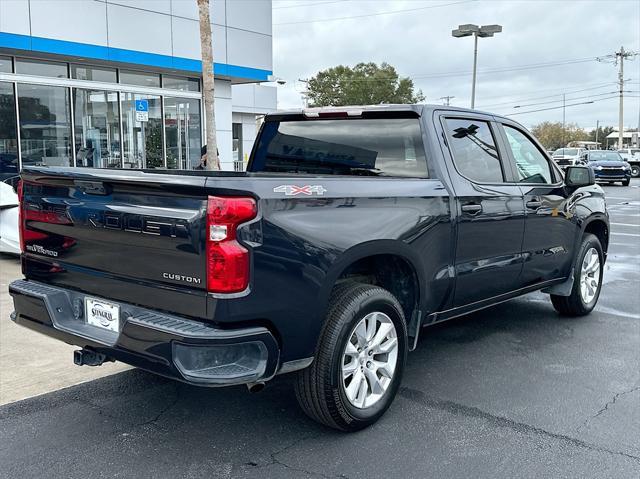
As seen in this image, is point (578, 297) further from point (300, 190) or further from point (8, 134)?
point (8, 134)

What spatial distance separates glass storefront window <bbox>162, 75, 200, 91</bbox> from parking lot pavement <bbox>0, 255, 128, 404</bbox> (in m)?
12.3

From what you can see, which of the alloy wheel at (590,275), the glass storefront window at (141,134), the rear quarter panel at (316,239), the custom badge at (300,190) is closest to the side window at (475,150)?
the rear quarter panel at (316,239)

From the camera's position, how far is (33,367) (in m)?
4.88

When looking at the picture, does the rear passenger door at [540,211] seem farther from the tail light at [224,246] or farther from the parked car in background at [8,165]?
the parked car in background at [8,165]

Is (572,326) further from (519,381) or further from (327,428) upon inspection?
(327,428)

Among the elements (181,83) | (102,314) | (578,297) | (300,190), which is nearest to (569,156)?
(181,83)

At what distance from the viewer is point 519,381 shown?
15.4ft

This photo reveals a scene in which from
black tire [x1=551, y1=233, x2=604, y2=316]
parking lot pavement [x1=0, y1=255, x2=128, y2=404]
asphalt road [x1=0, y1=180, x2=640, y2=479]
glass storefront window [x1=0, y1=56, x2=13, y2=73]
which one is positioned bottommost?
asphalt road [x1=0, y1=180, x2=640, y2=479]

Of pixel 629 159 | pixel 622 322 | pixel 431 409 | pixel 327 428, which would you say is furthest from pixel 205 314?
pixel 629 159

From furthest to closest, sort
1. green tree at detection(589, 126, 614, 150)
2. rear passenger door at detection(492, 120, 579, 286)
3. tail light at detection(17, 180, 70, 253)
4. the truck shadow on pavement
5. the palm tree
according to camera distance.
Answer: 1. green tree at detection(589, 126, 614, 150)
2. the palm tree
3. rear passenger door at detection(492, 120, 579, 286)
4. tail light at detection(17, 180, 70, 253)
5. the truck shadow on pavement

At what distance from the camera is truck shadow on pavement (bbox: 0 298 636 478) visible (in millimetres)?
3404

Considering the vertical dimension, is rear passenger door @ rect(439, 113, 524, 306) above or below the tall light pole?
below

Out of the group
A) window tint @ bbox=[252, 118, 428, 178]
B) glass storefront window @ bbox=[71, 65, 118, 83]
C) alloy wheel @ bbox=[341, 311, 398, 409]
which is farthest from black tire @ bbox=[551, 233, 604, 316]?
glass storefront window @ bbox=[71, 65, 118, 83]

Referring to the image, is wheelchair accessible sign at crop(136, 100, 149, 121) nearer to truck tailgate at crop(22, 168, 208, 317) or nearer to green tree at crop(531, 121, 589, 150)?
truck tailgate at crop(22, 168, 208, 317)
